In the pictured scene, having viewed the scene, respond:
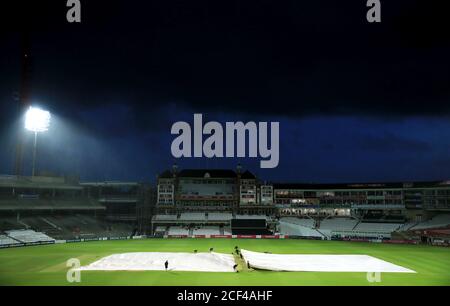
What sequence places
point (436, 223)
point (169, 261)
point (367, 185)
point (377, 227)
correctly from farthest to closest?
point (367, 185)
point (377, 227)
point (436, 223)
point (169, 261)

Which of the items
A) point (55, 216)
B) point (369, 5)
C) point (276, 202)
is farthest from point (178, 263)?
point (276, 202)

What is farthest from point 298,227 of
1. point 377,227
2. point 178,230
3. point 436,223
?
point 436,223

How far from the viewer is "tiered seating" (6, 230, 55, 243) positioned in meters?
61.1

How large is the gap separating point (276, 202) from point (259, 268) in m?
71.6

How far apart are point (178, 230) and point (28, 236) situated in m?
31.1

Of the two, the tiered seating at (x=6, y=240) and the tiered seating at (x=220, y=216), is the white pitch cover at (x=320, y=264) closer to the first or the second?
the tiered seating at (x=6, y=240)

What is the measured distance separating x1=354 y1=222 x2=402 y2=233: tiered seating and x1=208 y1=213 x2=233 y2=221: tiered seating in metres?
29.4

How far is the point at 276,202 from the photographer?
105188mm

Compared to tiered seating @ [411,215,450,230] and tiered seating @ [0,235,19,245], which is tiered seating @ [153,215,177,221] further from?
tiered seating @ [411,215,450,230]

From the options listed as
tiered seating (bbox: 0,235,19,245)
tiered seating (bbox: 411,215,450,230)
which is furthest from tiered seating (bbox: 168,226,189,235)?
tiered seating (bbox: 411,215,450,230)

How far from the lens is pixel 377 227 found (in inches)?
3246

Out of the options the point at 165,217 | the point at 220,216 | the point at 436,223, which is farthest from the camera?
the point at 220,216

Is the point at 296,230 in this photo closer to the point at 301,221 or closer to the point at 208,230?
the point at 301,221

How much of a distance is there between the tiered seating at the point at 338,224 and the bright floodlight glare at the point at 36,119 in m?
65.1
